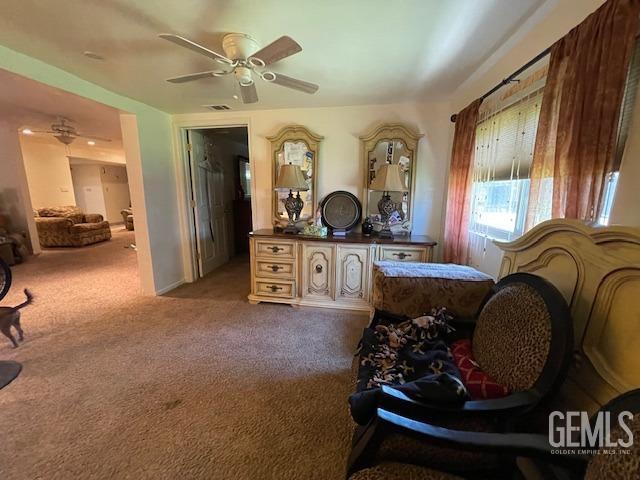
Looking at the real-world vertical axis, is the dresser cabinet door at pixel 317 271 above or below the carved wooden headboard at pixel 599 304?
below

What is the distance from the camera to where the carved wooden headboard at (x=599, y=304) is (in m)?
0.77

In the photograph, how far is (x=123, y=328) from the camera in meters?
2.38

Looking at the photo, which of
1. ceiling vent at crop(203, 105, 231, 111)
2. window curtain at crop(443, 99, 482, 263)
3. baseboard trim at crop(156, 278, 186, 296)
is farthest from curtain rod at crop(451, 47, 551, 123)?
baseboard trim at crop(156, 278, 186, 296)

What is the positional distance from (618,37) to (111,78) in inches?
129

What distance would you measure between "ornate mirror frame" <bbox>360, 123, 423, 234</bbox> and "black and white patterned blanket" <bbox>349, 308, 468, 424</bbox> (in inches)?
64.4

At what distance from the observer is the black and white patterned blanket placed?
85 cm

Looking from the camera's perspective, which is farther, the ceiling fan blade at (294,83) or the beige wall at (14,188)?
the beige wall at (14,188)

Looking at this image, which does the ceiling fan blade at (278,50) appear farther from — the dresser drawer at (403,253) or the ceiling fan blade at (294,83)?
the dresser drawer at (403,253)

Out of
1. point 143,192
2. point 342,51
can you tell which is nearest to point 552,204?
point 342,51

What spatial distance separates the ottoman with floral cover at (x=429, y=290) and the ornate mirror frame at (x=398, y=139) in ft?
4.39

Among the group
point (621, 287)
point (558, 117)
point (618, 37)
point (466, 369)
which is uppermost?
point (618, 37)

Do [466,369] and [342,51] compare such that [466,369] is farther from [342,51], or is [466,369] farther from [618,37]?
[342,51]

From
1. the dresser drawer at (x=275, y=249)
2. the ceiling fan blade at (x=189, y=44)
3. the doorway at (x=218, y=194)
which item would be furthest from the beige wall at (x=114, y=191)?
the ceiling fan blade at (x=189, y=44)

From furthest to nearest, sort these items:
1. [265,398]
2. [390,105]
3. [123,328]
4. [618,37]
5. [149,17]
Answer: [390,105]
[123,328]
[265,398]
[149,17]
[618,37]
